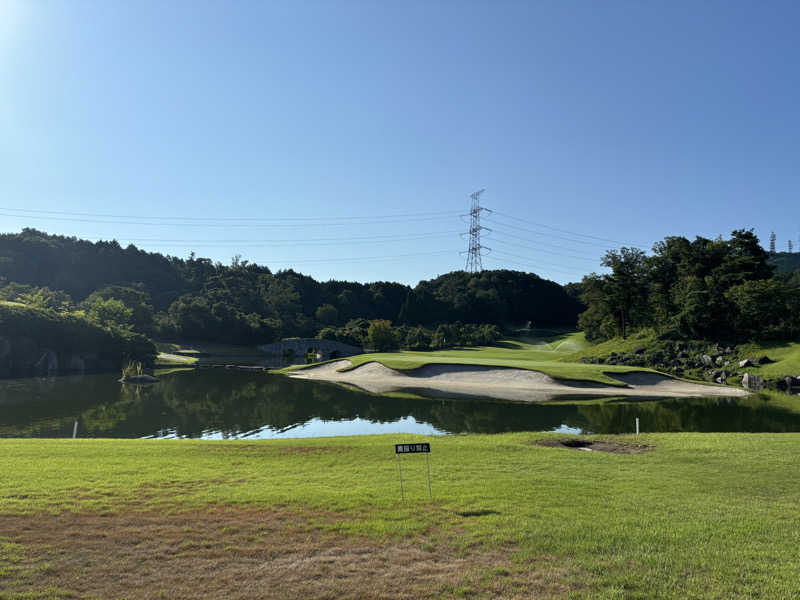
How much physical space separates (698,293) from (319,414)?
1948 inches

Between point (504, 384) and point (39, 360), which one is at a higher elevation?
point (504, 384)

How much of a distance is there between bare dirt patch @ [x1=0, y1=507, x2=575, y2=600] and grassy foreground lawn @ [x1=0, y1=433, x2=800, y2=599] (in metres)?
0.03

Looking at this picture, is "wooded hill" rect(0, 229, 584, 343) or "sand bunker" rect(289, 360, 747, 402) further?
"wooded hill" rect(0, 229, 584, 343)

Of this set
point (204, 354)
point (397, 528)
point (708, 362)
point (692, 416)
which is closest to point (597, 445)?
point (397, 528)

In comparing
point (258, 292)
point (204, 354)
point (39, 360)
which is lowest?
point (204, 354)

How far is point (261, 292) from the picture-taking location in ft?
456

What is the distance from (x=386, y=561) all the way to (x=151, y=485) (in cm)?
A: 666

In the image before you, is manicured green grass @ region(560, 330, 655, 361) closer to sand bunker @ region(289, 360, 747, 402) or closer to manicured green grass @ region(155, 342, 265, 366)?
sand bunker @ region(289, 360, 747, 402)

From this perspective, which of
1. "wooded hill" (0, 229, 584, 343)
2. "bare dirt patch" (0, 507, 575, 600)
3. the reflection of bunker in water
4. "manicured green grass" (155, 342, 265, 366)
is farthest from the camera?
"wooded hill" (0, 229, 584, 343)

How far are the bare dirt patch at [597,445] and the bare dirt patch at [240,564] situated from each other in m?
10.2

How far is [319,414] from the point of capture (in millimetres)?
29344

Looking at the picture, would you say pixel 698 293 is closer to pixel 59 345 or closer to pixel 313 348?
pixel 313 348

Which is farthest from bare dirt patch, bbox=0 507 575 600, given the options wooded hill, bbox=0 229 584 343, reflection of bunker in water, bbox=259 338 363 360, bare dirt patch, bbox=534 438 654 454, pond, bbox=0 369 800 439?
wooded hill, bbox=0 229 584 343

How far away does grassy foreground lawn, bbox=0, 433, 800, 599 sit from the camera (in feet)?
18.9
